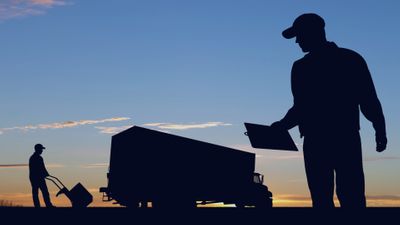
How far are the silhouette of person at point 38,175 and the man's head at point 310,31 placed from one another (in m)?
13.8

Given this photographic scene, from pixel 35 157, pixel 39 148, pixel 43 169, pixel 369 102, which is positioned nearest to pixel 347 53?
pixel 369 102

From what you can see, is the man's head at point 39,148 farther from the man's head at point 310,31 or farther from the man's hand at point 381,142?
the man's hand at point 381,142

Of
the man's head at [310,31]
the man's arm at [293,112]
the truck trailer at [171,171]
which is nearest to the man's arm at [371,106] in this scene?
the man's head at [310,31]

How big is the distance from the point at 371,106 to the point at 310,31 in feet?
2.99

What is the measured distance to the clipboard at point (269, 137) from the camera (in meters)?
6.07

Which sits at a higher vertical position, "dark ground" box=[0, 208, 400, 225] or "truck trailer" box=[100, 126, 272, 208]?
"truck trailer" box=[100, 126, 272, 208]

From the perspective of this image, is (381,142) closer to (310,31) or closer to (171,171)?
(310,31)

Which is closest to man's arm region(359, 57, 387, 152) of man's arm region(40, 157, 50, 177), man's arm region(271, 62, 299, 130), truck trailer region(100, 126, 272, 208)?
man's arm region(271, 62, 299, 130)

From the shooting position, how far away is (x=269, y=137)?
242 inches

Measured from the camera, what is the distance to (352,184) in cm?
545

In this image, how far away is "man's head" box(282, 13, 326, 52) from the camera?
5520 millimetres

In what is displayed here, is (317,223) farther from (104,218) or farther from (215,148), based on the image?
(215,148)

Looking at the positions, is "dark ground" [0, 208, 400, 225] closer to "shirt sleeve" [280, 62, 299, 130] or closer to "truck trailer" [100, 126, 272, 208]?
"shirt sleeve" [280, 62, 299, 130]

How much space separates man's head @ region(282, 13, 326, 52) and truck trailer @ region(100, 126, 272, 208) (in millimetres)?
14032
